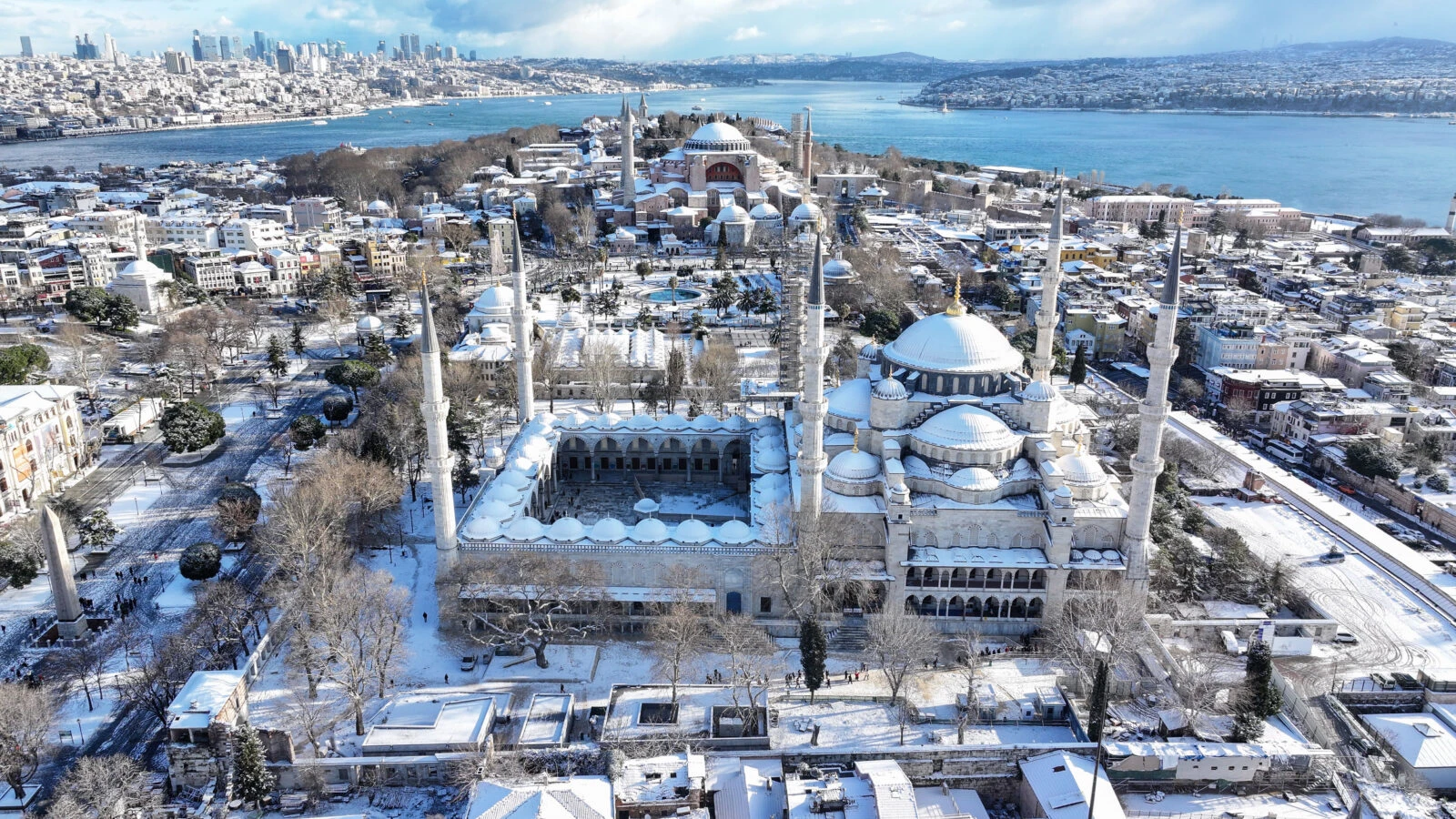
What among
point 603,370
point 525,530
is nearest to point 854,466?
point 525,530

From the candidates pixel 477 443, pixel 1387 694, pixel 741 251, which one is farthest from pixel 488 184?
pixel 1387 694

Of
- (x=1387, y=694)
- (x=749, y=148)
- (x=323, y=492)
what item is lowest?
(x=1387, y=694)

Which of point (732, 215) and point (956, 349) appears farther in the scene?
point (732, 215)

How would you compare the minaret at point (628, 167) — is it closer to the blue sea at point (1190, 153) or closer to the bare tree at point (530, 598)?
the bare tree at point (530, 598)

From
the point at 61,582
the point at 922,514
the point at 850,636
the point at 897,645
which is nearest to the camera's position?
the point at 897,645

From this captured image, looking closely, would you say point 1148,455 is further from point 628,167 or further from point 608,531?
point 628,167

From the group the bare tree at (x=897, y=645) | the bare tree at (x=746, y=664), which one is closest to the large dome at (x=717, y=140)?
the bare tree at (x=746, y=664)

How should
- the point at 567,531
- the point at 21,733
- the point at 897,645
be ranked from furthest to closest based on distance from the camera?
the point at 567,531
the point at 897,645
the point at 21,733

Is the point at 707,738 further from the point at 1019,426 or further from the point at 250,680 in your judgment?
the point at 1019,426
